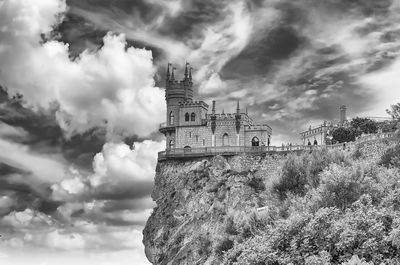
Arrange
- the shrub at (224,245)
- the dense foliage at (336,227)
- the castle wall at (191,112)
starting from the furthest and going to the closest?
A: the castle wall at (191,112) → the shrub at (224,245) → the dense foliage at (336,227)

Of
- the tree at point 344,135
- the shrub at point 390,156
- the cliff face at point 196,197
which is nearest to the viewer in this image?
the shrub at point 390,156

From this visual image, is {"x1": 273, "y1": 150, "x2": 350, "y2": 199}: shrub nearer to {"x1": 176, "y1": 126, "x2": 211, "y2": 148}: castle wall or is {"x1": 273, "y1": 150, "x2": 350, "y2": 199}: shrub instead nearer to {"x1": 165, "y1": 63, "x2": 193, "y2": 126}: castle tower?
{"x1": 176, "y1": 126, "x2": 211, "y2": 148}: castle wall

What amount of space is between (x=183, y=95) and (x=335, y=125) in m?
21.4

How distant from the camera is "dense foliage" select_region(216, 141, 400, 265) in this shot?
3136 centimetres

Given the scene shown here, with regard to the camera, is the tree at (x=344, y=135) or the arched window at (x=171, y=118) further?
the arched window at (x=171, y=118)

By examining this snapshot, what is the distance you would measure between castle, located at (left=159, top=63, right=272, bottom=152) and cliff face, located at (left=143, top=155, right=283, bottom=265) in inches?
113

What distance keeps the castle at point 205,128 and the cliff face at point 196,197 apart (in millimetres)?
2875

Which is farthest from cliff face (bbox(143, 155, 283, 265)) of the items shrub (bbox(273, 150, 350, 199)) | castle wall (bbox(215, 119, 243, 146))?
shrub (bbox(273, 150, 350, 199))

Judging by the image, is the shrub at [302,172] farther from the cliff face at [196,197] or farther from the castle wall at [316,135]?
the castle wall at [316,135]

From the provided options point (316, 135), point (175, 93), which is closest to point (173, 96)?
point (175, 93)

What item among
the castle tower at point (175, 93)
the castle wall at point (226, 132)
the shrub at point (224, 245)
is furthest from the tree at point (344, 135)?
the shrub at point (224, 245)

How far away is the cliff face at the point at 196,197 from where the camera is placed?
72.0m

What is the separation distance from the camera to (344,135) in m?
81.1

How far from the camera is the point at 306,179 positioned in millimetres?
56969
